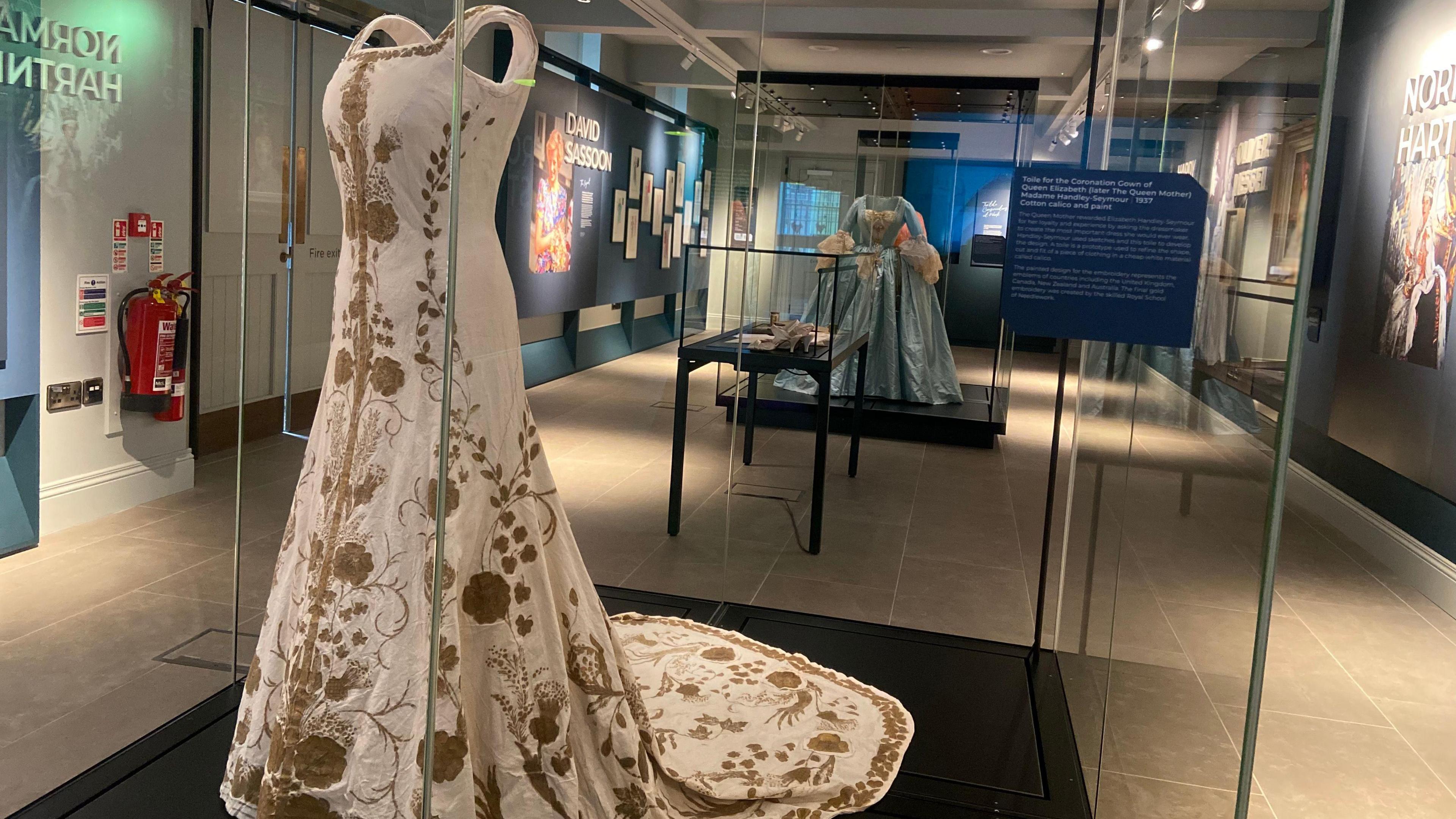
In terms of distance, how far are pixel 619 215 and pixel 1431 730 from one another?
1918mm

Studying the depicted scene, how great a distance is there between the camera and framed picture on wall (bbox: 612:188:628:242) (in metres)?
2.57

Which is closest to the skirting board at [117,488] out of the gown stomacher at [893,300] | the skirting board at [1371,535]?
the gown stomacher at [893,300]

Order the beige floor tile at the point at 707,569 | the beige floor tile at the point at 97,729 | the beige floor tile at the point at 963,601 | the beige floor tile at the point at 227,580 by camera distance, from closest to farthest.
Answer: the beige floor tile at the point at 97,729 → the beige floor tile at the point at 227,580 → the beige floor tile at the point at 707,569 → the beige floor tile at the point at 963,601

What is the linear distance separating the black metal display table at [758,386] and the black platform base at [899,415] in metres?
0.03

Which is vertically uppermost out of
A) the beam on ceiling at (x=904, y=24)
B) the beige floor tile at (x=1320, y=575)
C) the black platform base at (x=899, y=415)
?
the beam on ceiling at (x=904, y=24)

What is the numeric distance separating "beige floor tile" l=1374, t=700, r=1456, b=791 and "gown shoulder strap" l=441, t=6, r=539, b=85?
1.66 m

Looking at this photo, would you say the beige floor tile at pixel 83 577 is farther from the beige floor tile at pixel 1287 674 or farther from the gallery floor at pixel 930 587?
the beige floor tile at pixel 1287 674

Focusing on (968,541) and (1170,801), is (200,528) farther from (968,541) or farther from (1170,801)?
(1170,801)

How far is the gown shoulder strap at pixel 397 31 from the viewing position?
1909mm

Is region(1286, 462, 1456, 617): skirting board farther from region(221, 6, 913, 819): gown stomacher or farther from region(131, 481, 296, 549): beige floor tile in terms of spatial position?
region(131, 481, 296, 549): beige floor tile

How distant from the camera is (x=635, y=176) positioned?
2689 millimetres

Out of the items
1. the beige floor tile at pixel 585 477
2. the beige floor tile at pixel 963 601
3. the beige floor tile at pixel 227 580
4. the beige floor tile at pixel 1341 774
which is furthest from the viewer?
the beige floor tile at pixel 963 601

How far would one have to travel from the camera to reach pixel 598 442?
265 cm

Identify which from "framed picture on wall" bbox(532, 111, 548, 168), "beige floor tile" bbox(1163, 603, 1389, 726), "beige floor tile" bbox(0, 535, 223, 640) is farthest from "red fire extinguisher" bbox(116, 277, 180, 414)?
"beige floor tile" bbox(1163, 603, 1389, 726)
